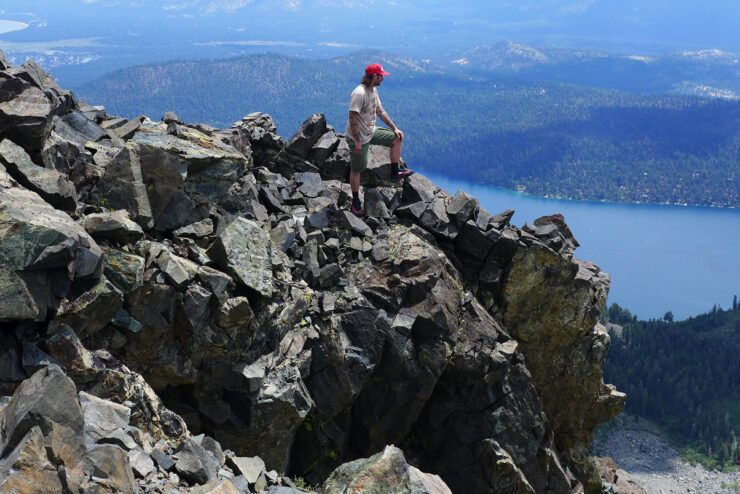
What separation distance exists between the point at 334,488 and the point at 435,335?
11525 mm

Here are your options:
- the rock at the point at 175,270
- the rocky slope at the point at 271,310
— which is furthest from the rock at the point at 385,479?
the rock at the point at 175,270

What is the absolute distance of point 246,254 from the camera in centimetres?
2231

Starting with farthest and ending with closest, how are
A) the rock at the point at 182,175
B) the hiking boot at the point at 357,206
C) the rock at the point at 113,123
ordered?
the hiking boot at the point at 357,206 < the rock at the point at 113,123 < the rock at the point at 182,175

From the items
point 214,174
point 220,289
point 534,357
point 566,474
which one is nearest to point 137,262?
Result: point 220,289

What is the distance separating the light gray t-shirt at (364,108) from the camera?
25.9 metres

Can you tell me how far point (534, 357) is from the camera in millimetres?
30875

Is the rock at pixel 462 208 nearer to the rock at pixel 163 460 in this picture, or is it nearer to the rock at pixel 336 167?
the rock at pixel 336 167

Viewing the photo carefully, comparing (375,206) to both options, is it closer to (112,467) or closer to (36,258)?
(36,258)

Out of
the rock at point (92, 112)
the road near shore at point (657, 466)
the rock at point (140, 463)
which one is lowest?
the road near shore at point (657, 466)

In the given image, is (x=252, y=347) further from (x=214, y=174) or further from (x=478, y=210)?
(x=478, y=210)

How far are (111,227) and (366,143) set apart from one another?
39.7 feet

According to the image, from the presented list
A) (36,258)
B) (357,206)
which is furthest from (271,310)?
(36,258)

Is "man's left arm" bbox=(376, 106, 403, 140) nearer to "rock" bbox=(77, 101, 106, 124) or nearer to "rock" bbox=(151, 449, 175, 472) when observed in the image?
"rock" bbox=(77, 101, 106, 124)

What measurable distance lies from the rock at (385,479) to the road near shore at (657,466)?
165871 mm
